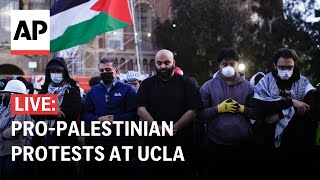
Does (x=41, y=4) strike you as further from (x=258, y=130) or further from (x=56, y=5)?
(x=258, y=130)

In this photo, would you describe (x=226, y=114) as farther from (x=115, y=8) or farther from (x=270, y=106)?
(x=115, y=8)

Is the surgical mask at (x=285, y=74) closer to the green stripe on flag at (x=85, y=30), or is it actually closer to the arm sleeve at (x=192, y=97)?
the arm sleeve at (x=192, y=97)

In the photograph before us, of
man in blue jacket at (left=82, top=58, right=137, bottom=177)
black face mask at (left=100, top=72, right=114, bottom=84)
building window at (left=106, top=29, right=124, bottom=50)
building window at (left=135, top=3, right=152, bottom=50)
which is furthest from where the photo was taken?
building window at (left=135, top=3, right=152, bottom=50)

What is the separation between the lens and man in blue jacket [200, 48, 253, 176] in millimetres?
5445

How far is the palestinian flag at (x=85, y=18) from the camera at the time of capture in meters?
8.27

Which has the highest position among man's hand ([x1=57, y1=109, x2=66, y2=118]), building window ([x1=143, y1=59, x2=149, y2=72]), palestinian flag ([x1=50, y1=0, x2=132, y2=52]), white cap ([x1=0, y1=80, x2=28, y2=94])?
building window ([x1=143, y1=59, x2=149, y2=72])

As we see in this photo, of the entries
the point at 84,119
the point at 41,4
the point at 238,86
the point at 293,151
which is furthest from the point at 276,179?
the point at 41,4

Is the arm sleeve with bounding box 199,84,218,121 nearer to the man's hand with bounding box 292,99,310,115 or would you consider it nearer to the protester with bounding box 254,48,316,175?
the protester with bounding box 254,48,316,175

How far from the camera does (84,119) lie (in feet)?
19.4

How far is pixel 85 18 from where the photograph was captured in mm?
8469

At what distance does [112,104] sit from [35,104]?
89 cm

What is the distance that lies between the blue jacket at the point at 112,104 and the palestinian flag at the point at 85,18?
2499mm

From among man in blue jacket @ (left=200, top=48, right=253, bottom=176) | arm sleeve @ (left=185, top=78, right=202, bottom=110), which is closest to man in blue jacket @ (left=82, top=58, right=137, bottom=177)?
arm sleeve @ (left=185, top=78, right=202, bottom=110)

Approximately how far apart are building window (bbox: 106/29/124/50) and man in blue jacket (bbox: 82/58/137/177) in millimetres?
31448
